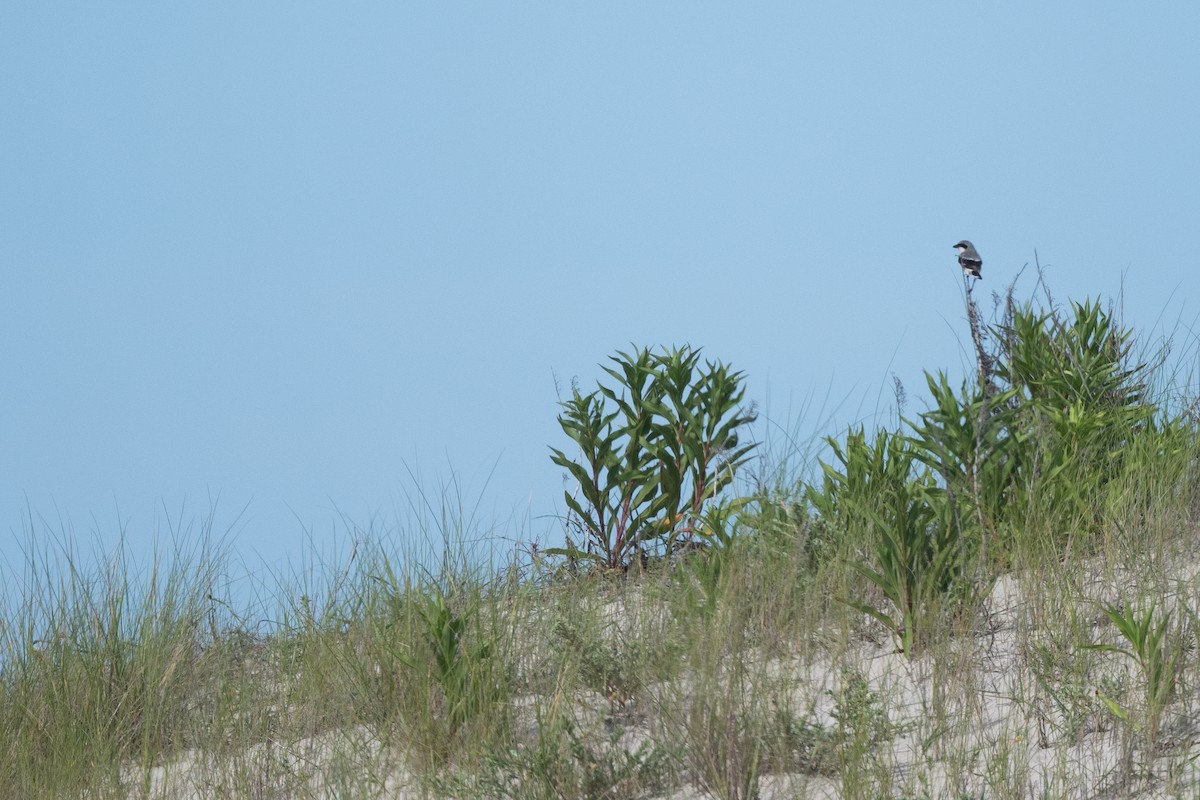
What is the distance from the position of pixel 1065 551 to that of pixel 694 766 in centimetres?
248

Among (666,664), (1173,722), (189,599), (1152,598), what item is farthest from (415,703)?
(1152,598)

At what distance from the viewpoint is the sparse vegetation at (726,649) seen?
3871mm

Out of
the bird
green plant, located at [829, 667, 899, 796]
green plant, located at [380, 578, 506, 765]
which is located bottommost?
green plant, located at [829, 667, 899, 796]

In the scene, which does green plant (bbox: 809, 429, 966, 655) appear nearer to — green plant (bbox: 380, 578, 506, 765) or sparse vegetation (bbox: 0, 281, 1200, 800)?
sparse vegetation (bbox: 0, 281, 1200, 800)

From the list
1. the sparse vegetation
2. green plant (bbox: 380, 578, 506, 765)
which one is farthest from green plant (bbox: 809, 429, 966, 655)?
green plant (bbox: 380, 578, 506, 765)

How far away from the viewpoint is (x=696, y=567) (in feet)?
17.0

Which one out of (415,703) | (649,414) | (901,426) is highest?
(649,414)

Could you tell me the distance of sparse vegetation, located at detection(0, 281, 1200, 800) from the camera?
3.87 meters

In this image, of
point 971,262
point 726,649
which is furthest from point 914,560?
point 971,262

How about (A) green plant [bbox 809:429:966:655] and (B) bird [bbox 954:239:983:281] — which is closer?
(A) green plant [bbox 809:429:966:655]

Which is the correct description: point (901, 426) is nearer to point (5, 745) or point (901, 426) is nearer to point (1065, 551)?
point (1065, 551)

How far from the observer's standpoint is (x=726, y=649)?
14.5 feet

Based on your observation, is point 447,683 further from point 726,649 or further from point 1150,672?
point 1150,672

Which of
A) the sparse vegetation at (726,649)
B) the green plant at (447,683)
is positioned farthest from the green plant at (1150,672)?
the green plant at (447,683)
